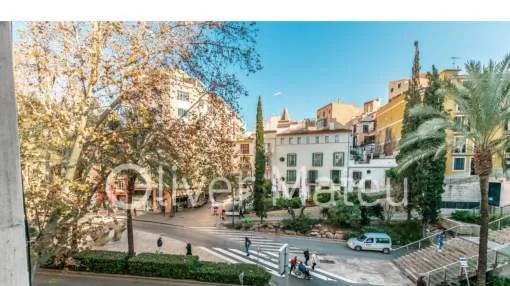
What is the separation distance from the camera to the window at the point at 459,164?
6.67 meters

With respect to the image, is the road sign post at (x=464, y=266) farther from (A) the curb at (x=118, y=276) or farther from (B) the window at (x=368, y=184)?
(A) the curb at (x=118, y=276)

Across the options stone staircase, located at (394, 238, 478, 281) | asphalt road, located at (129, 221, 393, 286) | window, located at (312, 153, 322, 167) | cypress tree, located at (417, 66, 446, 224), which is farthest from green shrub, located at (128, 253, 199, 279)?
cypress tree, located at (417, 66, 446, 224)

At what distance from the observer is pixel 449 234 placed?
717cm

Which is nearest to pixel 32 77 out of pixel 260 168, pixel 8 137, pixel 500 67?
pixel 8 137

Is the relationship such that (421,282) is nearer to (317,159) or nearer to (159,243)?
(317,159)

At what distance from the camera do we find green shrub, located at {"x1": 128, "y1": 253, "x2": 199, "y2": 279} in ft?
21.7

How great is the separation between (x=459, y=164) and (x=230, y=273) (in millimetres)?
6242

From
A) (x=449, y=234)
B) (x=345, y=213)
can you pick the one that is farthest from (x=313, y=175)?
(x=449, y=234)

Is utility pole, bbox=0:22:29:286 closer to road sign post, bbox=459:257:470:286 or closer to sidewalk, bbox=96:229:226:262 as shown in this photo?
sidewalk, bbox=96:229:226:262

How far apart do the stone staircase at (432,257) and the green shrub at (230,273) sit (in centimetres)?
365

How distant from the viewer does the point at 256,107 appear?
5.53 m

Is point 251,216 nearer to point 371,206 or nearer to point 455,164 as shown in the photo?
point 371,206

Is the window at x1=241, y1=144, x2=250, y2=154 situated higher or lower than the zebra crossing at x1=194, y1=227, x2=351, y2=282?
higher

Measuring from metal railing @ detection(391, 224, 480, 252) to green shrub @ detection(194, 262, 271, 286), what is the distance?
410cm
